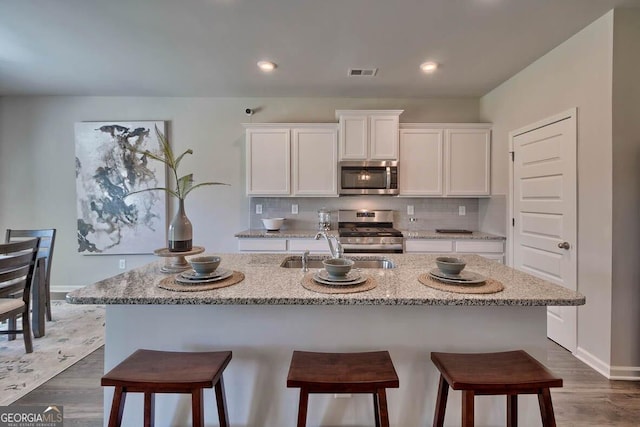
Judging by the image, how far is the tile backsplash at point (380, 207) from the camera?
4.00 m

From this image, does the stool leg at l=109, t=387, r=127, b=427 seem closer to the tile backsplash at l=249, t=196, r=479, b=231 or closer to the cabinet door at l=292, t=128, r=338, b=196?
the cabinet door at l=292, t=128, r=338, b=196

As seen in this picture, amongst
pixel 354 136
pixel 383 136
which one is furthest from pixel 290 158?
pixel 383 136

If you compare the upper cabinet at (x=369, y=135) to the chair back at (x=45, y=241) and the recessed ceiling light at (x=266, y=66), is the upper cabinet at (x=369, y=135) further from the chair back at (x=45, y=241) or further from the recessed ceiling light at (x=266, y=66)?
the chair back at (x=45, y=241)

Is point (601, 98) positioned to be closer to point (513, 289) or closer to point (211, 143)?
point (513, 289)

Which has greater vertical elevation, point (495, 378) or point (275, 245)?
point (275, 245)

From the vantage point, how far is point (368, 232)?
3.55m

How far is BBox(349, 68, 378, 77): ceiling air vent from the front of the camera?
305 cm

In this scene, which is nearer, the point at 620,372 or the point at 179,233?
the point at 179,233

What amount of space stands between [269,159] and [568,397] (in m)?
3.39

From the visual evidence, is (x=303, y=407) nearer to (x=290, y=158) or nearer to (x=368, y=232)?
(x=368, y=232)

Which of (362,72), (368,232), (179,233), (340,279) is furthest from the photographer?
(368,232)

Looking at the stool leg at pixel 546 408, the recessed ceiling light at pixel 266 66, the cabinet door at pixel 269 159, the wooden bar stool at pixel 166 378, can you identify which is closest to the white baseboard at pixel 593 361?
the stool leg at pixel 546 408

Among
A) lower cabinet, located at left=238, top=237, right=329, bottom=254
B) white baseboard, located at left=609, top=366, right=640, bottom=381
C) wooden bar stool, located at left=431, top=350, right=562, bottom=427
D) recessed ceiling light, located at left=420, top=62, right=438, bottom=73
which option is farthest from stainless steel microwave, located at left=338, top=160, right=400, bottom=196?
wooden bar stool, located at left=431, top=350, right=562, bottom=427

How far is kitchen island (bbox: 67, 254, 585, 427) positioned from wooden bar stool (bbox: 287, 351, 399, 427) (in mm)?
220
